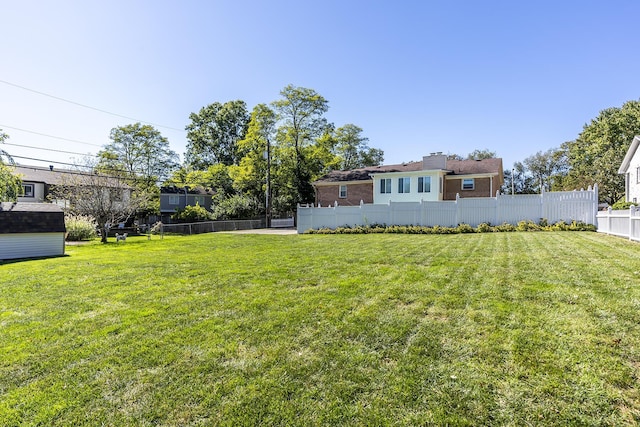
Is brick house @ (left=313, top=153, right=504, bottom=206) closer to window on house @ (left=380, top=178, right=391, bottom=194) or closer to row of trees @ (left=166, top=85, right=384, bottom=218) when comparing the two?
window on house @ (left=380, top=178, right=391, bottom=194)

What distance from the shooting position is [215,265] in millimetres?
8062

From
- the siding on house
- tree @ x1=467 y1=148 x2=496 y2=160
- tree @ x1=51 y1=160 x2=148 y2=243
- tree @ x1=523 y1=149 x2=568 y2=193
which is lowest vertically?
the siding on house

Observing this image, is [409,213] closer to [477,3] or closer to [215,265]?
[477,3]

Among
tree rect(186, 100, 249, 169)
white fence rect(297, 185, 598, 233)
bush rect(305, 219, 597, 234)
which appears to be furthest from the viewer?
tree rect(186, 100, 249, 169)

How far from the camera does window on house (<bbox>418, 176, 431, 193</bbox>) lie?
82.0 ft

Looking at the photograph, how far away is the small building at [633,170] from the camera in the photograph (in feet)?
70.3

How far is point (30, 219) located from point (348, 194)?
864 inches

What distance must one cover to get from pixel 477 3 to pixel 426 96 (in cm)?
886

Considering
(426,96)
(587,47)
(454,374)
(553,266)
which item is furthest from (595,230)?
(454,374)

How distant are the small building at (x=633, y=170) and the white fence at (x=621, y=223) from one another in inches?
486

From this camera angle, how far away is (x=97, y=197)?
2144 centimetres

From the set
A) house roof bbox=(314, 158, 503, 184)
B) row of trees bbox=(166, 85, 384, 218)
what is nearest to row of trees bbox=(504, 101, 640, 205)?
house roof bbox=(314, 158, 503, 184)

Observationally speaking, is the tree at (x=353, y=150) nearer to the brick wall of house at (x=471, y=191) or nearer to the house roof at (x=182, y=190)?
the brick wall of house at (x=471, y=191)

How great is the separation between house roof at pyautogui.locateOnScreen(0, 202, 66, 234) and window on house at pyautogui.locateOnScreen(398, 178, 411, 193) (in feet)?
72.2
